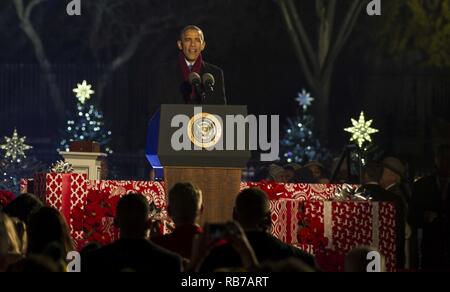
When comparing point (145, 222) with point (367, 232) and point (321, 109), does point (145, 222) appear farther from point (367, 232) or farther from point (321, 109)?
point (321, 109)

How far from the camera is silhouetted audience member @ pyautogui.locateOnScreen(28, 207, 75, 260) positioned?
7.78 m

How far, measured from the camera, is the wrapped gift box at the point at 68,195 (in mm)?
12898

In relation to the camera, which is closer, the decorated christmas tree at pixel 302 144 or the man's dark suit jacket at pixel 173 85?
the man's dark suit jacket at pixel 173 85

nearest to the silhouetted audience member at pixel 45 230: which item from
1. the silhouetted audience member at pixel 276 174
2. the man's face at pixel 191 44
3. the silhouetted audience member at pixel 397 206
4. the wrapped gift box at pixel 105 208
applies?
the man's face at pixel 191 44

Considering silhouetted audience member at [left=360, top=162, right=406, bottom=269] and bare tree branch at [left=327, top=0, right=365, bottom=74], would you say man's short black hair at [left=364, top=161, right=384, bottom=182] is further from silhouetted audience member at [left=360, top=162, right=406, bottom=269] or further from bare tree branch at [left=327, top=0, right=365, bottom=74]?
bare tree branch at [left=327, top=0, right=365, bottom=74]

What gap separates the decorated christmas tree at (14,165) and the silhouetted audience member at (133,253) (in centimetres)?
1862

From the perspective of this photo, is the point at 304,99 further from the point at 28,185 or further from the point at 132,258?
the point at 132,258

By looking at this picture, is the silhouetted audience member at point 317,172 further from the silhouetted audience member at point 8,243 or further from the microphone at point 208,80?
the silhouetted audience member at point 8,243

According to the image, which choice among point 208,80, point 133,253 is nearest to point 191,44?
point 208,80

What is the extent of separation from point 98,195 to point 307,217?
6.86ft

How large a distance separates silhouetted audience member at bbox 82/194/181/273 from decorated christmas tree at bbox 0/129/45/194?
18.6 m

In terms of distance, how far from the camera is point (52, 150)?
109 feet

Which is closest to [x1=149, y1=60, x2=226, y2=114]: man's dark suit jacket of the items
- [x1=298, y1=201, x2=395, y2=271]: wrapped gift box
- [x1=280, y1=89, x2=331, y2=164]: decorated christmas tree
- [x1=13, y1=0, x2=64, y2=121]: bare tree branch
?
[x1=298, y1=201, x2=395, y2=271]: wrapped gift box
